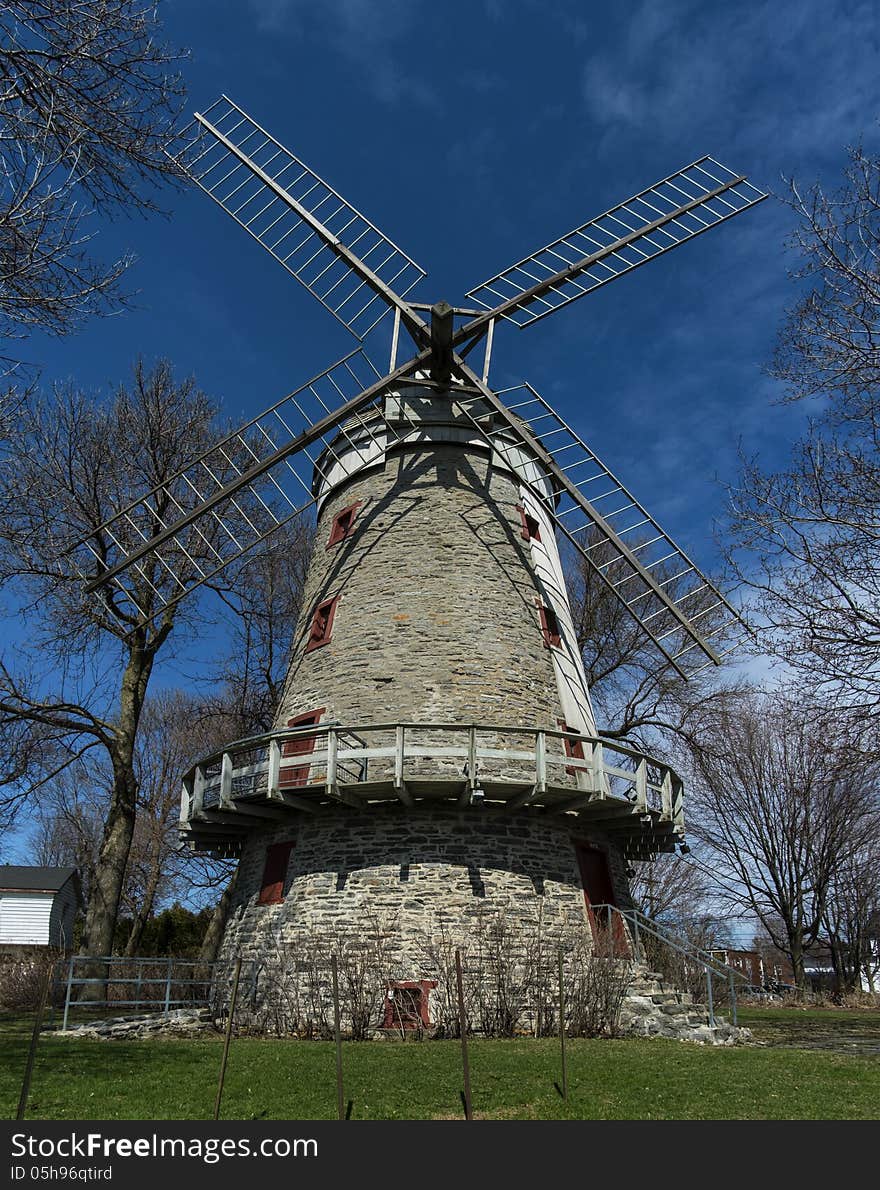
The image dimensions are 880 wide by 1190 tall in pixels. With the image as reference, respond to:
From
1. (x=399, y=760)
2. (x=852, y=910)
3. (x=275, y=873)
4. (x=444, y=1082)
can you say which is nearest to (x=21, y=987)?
(x=275, y=873)

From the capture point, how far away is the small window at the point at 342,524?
655 inches

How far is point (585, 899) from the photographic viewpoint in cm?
1327

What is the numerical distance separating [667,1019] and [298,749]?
277 inches

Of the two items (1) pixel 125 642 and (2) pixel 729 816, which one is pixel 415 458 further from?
(2) pixel 729 816

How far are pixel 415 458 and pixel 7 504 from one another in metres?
8.35

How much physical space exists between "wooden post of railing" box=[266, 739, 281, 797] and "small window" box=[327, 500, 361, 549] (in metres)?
5.21

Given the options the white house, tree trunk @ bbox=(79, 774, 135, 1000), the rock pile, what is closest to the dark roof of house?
the white house

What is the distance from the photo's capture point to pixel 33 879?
34656 mm

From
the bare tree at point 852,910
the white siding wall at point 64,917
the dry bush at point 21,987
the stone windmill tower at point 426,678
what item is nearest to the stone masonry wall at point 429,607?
the stone windmill tower at point 426,678

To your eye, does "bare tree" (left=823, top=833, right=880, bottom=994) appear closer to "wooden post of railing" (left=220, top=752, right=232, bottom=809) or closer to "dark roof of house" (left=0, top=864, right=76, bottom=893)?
"wooden post of railing" (left=220, top=752, right=232, bottom=809)

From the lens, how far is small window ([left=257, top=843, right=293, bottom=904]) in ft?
44.0

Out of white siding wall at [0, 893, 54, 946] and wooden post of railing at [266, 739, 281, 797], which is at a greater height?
wooden post of railing at [266, 739, 281, 797]

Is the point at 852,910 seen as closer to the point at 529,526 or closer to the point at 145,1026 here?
the point at 529,526
